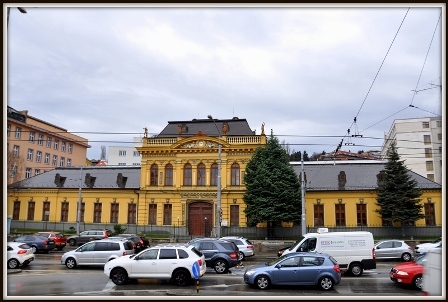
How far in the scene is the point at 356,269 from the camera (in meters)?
19.1

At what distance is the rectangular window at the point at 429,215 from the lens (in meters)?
41.3

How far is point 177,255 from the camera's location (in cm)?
1631

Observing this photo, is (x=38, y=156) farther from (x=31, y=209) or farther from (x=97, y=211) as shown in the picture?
(x=97, y=211)

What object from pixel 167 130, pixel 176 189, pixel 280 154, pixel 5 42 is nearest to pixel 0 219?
pixel 5 42

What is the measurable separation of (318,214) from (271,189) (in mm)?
7895

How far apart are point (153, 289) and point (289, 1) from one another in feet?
37.8

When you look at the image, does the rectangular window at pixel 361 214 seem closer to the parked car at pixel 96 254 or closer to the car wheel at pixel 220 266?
the car wheel at pixel 220 266

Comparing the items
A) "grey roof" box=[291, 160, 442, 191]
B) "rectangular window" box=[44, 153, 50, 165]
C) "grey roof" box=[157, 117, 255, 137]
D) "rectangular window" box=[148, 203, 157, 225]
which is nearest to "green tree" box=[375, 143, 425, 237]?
"grey roof" box=[291, 160, 442, 191]

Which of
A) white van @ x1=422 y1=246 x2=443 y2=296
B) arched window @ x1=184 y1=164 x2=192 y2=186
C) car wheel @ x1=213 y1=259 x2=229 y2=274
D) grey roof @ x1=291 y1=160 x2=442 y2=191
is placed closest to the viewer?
white van @ x1=422 y1=246 x2=443 y2=296

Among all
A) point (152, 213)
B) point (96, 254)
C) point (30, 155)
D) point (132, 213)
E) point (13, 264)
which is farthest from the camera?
point (30, 155)

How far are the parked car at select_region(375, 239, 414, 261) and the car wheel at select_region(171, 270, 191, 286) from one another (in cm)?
1453

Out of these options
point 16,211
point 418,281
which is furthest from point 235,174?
point 418,281

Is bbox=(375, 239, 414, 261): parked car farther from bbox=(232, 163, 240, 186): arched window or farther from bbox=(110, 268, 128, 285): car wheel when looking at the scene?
bbox=(232, 163, 240, 186): arched window

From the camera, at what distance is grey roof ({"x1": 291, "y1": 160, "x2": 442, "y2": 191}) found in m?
43.1
